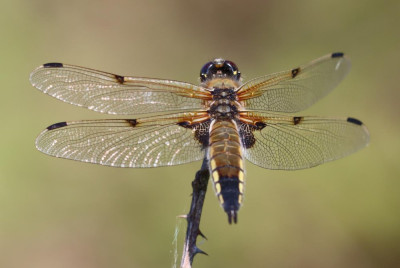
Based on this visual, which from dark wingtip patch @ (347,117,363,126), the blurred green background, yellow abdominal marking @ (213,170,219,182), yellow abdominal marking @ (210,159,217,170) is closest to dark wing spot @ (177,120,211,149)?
yellow abdominal marking @ (210,159,217,170)

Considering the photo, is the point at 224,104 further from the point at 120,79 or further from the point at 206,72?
the point at 120,79

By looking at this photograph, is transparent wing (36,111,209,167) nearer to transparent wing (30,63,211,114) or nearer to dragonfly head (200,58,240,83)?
transparent wing (30,63,211,114)

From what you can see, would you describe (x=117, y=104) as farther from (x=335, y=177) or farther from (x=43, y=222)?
(x=335, y=177)

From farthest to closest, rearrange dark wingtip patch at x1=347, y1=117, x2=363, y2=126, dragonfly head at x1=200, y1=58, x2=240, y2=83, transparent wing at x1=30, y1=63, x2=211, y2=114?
dragonfly head at x1=200, y1=58, x2=240, y2=83
transparent wing at x1=30, y1=63, x2=211, y2=114
dark wingtip patch at x1=347, y1=117, x2=363, y2=126

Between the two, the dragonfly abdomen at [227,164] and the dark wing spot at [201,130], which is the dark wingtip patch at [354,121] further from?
the dark wing spot at [201,130]

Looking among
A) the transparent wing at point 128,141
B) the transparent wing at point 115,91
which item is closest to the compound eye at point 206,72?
the transparent wing at point 115,91

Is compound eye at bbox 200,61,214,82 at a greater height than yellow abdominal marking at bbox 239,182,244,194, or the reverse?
compound eye at bbox 200,61,214,82
